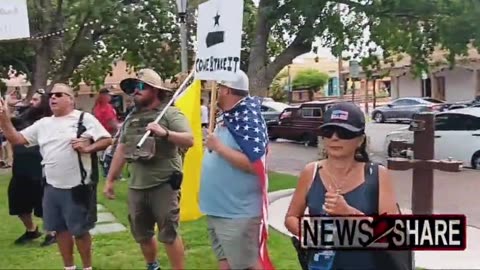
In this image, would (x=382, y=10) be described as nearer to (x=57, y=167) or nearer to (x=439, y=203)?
(x=439, y=203)

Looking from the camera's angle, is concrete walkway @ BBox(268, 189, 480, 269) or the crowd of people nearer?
the crowd of people

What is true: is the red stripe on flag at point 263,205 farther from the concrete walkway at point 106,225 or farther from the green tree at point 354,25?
the green tree at point 354,25

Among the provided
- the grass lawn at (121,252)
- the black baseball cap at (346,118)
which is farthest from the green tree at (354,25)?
the black baseball cap at (346,118)

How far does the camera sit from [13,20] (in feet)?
20.9

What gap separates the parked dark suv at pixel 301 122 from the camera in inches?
920

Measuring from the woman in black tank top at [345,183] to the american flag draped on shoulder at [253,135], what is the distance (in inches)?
39.9

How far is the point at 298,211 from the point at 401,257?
48cm

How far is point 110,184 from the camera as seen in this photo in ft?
17.4

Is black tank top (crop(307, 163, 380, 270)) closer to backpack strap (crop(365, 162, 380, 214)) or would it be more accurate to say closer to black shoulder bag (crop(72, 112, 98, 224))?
backpack strap (crop(365, 162, 380, 214))

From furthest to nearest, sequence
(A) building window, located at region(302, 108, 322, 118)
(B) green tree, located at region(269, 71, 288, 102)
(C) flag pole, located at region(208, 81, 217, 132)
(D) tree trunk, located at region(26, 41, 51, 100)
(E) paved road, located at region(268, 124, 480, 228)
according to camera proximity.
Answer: (B) green tree, located at region(269, 71, 288, 102), (A) building window, located at region(302, 108, 322, 118), (D) tree trunk, located at region(26, 41, 51, 100), (E) paved road, located at region(268, 124, 480, 228), (C) flag pole, located at region(208, 81, 217, 132)

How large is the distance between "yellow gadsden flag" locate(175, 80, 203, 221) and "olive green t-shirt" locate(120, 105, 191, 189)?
1348mm

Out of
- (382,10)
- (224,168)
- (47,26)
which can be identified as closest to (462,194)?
(382,10)

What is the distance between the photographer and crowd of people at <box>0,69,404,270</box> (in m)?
3.05

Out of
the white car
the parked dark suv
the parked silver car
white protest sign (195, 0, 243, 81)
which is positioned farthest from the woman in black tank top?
the parked silver car
